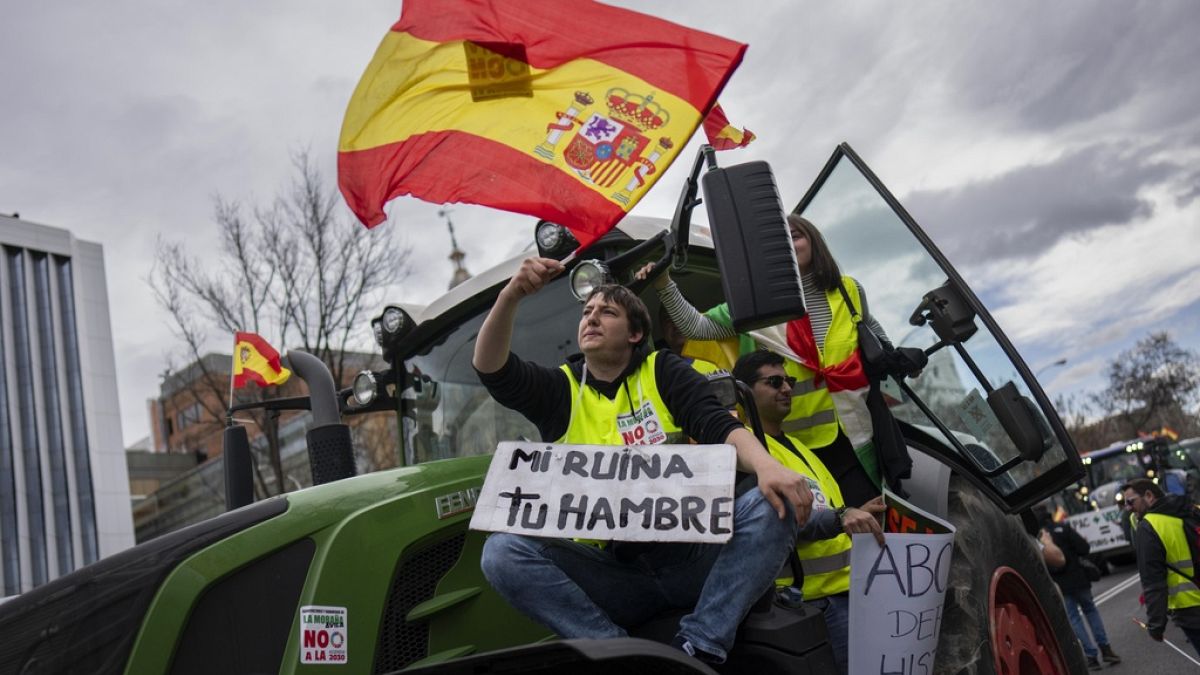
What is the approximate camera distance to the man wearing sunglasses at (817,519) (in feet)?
10.4

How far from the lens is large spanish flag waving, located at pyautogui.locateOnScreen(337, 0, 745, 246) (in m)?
3.46

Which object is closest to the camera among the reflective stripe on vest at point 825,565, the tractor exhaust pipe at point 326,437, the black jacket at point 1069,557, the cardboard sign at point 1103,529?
the reflective stripe on vest at point 825,565

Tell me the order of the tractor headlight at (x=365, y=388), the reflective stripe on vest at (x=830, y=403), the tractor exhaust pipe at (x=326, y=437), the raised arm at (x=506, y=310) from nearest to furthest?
the raised arm at (x=506, y=310) → the tractor exhaust pipe at (x=326, y=437) → the reflective stripe on vest at (x=830, y=403) → the tractor headlight at (x=365, y=388)

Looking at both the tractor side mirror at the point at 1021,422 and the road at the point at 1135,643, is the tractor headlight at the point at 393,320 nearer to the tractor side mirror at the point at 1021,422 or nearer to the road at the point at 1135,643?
the tractor side mirror at the point at 1021,422

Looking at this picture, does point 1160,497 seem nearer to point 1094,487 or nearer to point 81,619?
point 81,619

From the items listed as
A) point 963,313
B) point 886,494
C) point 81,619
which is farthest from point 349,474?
point 963,313

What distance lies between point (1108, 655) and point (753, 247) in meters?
10.0

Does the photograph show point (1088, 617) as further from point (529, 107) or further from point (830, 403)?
point (529, 107)

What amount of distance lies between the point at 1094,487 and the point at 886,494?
24.2 meters

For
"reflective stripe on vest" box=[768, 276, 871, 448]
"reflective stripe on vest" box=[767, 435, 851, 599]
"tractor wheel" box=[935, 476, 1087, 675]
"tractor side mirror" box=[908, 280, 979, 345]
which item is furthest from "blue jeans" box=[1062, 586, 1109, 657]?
"reflective stripe on vest" box=[767, 435, 851, 599]

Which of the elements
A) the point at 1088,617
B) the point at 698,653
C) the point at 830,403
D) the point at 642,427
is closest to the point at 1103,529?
the point at 1088,617

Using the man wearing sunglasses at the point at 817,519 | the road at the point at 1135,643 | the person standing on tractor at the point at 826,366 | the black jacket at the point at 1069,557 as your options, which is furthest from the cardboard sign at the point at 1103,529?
the man wearing sunglasses at the point at 817,519

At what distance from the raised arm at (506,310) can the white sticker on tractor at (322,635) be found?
2.93 ft

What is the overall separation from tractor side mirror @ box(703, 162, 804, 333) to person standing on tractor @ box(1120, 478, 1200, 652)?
6517 millimetres
